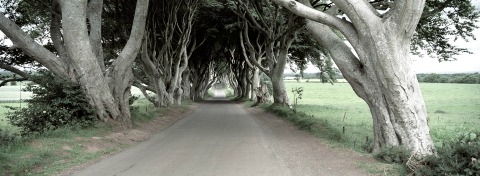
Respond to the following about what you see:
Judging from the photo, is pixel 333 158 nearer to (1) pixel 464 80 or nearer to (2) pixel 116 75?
(2) pixel 116 75

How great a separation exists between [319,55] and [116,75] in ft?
79.1

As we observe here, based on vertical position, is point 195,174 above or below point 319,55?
below

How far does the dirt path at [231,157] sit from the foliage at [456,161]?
1289 millimetres

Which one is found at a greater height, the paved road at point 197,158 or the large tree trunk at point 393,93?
the large tree trunk at point 393,93

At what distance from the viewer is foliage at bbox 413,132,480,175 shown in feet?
20.3

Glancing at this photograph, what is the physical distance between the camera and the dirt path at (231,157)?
7.95 metres

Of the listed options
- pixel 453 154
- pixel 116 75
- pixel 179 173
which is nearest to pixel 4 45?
pixel 116 75

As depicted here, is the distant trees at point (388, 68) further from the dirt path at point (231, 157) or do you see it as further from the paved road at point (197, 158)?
the paved road at point (197, 158)

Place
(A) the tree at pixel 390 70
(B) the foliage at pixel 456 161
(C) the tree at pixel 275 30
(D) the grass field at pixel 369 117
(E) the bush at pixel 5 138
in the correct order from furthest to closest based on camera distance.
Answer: (C) the tree at pixel 275 30 < (D) the grass field at pixel 369 117 < (E) the bush at pixel 5 138 < (A) the tree at pixel 390 70 < (B) the foliage at pixel 456 161

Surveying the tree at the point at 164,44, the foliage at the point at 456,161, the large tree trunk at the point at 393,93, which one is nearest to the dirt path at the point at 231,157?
the large tree trunk at the point at 393,93

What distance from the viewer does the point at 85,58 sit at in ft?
41.8

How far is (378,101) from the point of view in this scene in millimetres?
9844

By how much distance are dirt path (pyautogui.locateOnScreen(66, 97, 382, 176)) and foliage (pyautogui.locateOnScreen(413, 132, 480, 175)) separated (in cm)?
129

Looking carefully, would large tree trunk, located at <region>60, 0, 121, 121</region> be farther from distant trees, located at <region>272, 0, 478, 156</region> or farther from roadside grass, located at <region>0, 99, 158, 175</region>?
distant trees, located at <region>272, 0, 478, 156</region>
